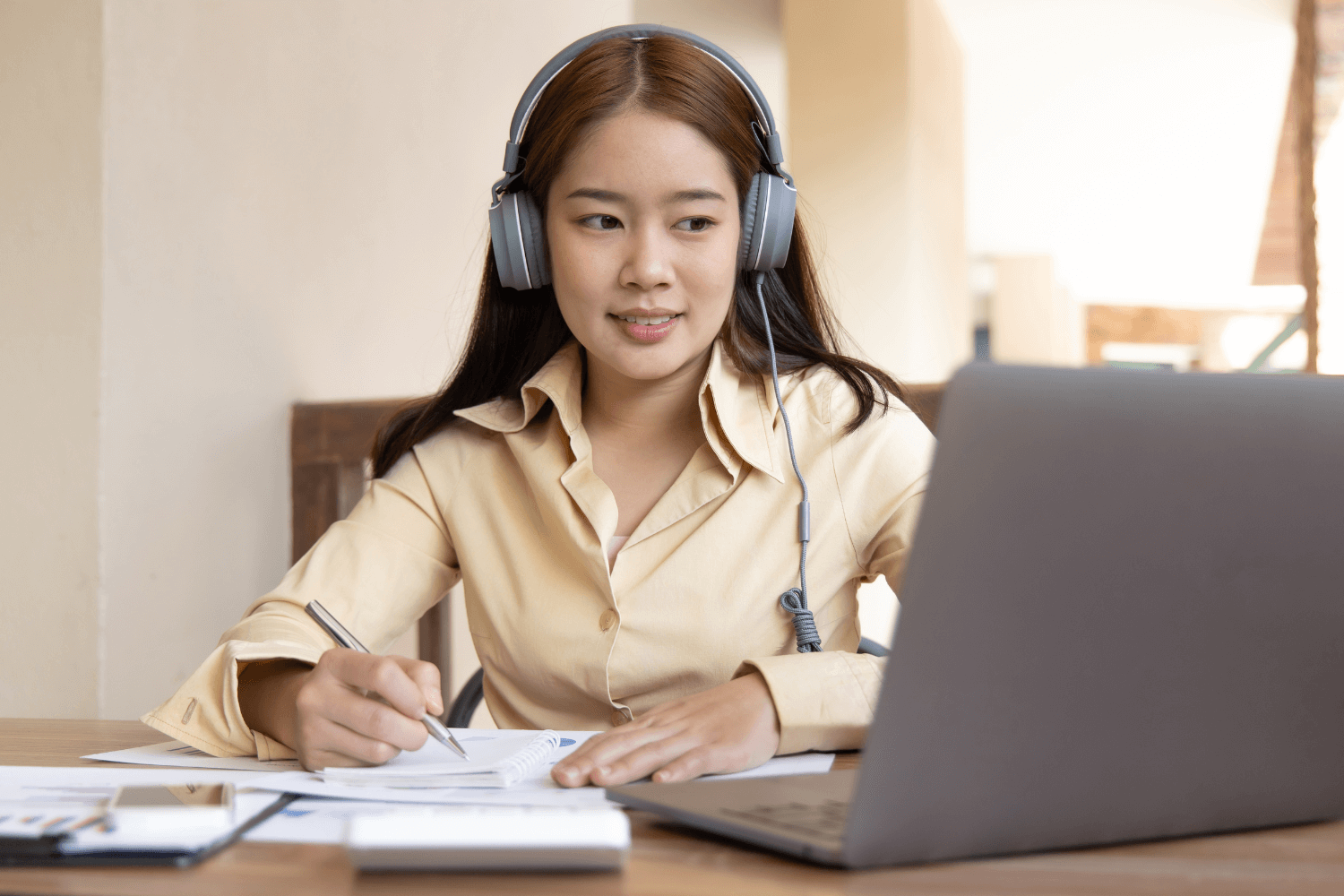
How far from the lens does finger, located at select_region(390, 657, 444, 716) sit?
2.57ft

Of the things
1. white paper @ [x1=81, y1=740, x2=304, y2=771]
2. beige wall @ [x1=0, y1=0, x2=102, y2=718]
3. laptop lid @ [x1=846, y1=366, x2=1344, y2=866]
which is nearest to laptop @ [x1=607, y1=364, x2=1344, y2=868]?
laptop lid @ [x1=846, y1=366, x2=1344, y2=866]

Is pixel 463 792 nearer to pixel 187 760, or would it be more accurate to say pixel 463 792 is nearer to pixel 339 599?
pixel 187 760

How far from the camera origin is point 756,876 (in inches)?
19.9

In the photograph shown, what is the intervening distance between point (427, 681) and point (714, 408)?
1.61 ft

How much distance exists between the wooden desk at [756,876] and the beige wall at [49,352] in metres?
1.05

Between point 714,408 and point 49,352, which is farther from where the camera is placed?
point 49,352

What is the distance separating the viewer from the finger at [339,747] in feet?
2.58

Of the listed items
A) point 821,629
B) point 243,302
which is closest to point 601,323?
point 821,629

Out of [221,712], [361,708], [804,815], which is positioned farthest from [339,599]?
[804,815]

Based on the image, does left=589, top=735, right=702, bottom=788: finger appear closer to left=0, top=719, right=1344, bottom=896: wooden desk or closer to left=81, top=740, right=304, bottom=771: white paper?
left=0, top=719, right=1344, bottom=896: wooden desk

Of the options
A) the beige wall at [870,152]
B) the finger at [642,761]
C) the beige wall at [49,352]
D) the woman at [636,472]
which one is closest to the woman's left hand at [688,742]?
the finger at [642,761]

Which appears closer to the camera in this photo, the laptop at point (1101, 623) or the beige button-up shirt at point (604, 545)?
the laptop at point (1101, 623)

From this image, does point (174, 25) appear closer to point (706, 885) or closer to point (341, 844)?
point (341, 844)

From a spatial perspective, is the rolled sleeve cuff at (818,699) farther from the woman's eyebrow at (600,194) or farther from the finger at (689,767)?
the woman's eyebrow at (600,194)
